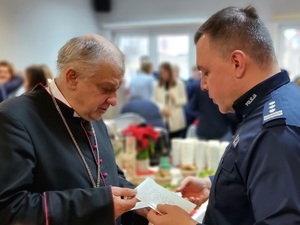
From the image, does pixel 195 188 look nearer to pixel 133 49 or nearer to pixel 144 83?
pixel 144 83

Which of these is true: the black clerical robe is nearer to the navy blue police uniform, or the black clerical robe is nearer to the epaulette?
the navy blue police uniform

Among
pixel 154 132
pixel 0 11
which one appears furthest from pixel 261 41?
pixel 0 11

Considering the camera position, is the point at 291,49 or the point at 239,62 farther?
the point at 291,49

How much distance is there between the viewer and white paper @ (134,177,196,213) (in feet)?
4.34

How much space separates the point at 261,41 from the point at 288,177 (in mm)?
381

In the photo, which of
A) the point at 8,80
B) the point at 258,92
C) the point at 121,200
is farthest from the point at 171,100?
the point at 258,92

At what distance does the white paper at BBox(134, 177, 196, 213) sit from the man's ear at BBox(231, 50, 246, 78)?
1.62 ft

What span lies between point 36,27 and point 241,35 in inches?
250

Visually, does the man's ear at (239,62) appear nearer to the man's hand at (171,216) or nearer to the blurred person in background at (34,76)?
the man's hand at (171,216)

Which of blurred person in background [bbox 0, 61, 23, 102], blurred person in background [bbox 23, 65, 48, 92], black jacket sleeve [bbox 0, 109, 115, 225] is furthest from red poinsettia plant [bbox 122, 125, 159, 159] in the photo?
blurred person in background [bbox 0, 61, 23, 102]

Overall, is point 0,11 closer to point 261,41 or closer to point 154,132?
point 154,132

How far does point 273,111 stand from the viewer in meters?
1.03

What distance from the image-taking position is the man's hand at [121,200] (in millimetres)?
1232

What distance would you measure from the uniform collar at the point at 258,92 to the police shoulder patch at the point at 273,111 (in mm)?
39
